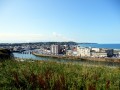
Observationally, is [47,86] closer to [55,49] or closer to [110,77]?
[110,77]

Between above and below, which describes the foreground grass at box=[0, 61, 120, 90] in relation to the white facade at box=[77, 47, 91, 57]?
above

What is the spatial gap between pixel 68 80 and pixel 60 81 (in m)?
0.59

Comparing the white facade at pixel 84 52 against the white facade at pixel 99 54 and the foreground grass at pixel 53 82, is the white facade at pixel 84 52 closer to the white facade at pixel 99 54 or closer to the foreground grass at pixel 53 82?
the white facade at pixel 99 54

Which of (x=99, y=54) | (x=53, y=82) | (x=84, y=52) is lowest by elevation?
(x=99, y=54)

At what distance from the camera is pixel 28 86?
21.4 ft

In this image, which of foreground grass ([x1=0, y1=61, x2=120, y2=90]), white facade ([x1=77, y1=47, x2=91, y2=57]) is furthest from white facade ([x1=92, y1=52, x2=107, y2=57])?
foreground grass ([x1=0, y1=61, x2=120, y2=90])

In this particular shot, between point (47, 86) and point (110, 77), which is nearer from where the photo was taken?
point (47, 86)

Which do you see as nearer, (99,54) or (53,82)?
(53,82)

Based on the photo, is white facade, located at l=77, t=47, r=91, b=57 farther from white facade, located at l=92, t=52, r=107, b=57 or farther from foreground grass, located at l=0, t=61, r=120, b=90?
foreground grass, located at l=0, t=61, r=120, b=90

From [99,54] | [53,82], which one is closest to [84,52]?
[99,54]

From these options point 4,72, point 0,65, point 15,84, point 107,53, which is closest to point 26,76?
point 15,84

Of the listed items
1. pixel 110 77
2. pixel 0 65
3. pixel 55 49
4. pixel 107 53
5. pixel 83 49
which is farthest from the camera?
pixel 55 49

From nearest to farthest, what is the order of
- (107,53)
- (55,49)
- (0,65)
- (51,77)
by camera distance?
(51,77)
(0,65)
(107,53)
(55,49)

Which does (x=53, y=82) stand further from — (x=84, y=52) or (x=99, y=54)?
(x=84, y=52)
